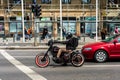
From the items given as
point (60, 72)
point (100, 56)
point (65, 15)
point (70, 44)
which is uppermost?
point (65, 15)

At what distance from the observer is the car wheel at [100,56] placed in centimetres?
1722

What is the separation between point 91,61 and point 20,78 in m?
6.04

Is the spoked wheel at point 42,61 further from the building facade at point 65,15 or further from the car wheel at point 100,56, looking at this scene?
the building facade at point 65,15

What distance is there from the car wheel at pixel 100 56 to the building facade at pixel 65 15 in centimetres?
3117

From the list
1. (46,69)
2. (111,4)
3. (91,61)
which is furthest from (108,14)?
(46,69)

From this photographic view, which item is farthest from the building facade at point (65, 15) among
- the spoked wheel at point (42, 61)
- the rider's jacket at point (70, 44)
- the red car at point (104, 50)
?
the spoked wheel at point (42, 61)

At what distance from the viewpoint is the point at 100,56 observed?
679 inches

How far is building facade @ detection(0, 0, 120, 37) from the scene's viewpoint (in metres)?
49.4

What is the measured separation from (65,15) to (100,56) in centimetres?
3640

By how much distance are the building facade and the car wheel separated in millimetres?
31169

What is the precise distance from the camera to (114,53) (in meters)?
17.3

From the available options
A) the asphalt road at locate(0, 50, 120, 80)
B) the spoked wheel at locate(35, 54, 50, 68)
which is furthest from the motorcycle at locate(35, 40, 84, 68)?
the asphalt road at locate(0, 50, 120, 80)

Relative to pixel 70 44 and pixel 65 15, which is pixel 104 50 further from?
pixel 65 15

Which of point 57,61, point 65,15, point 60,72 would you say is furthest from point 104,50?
point 65,15
